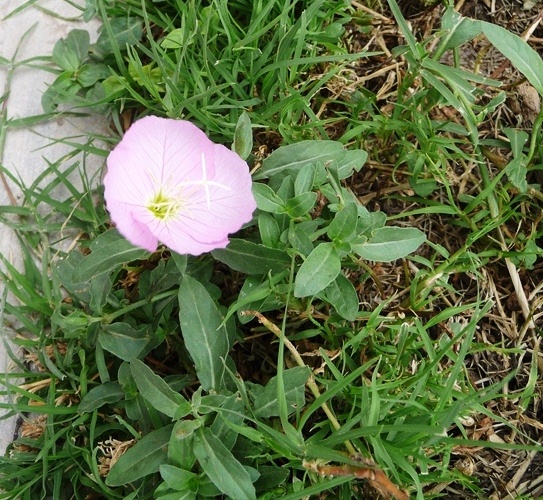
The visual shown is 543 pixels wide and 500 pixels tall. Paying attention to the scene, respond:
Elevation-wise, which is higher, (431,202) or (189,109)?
(189,109)

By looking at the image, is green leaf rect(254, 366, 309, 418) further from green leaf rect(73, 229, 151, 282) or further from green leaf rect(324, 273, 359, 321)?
green leaf rect(73, 229, 151, 282)

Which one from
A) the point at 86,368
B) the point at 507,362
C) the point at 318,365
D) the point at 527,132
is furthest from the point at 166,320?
the point at 527,132

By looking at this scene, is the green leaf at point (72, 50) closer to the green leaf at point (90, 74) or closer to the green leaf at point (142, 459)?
the green leaf at point (90, 74)

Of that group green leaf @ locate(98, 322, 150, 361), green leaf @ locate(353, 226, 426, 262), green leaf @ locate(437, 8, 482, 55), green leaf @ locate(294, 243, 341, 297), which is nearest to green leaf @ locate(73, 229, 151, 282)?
green leaf @ locate(98, 322, 150, 361)

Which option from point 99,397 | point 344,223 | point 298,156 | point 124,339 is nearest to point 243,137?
point 298,156

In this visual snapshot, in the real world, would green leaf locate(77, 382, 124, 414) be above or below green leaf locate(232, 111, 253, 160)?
below

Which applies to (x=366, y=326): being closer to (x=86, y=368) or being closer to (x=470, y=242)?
(x=470, y=242)
